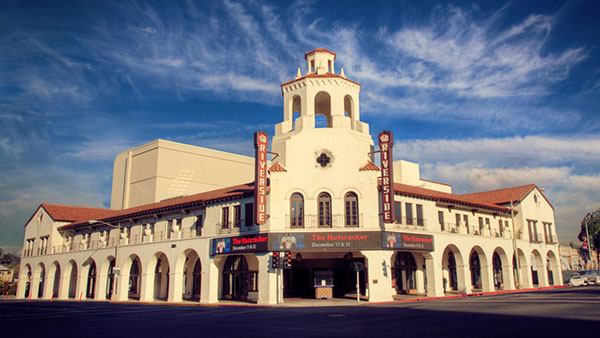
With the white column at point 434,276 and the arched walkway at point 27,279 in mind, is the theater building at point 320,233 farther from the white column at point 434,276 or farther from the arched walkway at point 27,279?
the arched walkway at point 27,279

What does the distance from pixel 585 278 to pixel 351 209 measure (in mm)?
32189

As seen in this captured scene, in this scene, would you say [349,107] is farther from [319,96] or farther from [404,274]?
[404,274]

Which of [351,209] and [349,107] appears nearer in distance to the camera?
[351,209]

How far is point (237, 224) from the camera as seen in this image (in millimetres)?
34406

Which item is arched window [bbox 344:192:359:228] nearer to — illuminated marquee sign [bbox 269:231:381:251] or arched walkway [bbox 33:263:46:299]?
illuminated marquee sign [bbox 269:231:381:251]

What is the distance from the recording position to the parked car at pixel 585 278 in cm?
4684

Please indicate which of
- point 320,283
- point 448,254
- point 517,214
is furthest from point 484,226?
point 320,283

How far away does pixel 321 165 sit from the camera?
107 ft

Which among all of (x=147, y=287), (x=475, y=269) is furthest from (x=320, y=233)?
(x=475, y=269)

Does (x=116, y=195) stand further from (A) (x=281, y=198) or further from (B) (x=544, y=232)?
(B) (x=544, y=232)

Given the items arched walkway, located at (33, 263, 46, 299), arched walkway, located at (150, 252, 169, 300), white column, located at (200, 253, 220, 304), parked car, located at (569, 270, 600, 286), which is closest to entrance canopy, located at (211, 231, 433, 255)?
white column, located at (200, 253, 220, 304)

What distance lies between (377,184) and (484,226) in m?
14.8

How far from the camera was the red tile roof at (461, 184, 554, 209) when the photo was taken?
151ft

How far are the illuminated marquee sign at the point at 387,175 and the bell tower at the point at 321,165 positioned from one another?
35.8 inches
